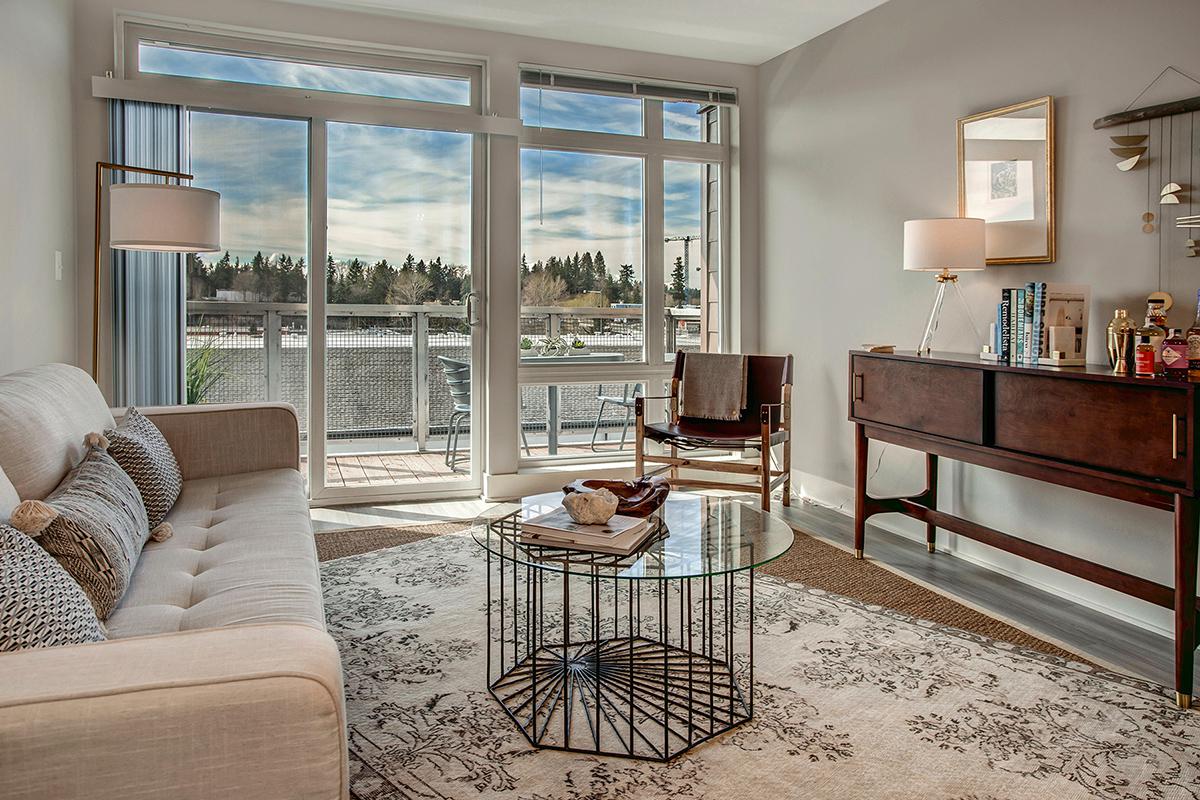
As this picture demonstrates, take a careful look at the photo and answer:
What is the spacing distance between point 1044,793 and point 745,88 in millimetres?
4424

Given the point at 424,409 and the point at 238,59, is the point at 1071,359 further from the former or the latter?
the point at 238,59

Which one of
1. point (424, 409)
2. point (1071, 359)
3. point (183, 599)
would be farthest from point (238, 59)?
point (1071, 359)

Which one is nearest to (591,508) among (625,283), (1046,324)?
(1046,324)

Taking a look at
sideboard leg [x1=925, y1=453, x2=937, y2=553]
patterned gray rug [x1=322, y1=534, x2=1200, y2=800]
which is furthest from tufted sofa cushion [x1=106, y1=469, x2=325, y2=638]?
sideboard leg [x1=925, y1=453, x2=937, y2=553]

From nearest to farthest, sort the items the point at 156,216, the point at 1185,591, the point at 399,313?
1. the point at 1185,591
2. the point at 156,216
3. the point at 399,313

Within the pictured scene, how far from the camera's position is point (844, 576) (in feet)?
11.3

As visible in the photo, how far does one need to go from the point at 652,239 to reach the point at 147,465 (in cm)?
342

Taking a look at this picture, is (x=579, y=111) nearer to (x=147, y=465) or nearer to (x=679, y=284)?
(x=679, y=284)

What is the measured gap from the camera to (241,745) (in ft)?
3.48

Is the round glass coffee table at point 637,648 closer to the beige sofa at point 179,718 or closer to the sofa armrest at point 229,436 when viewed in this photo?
the beige sofa at point 179,718

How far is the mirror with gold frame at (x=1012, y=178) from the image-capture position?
10.9 feet

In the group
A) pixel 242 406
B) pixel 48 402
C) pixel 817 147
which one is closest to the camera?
pixel 48 402

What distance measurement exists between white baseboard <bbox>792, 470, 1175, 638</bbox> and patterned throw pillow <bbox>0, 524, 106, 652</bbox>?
3.17 meters

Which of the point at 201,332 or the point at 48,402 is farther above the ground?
the point at 201,332
